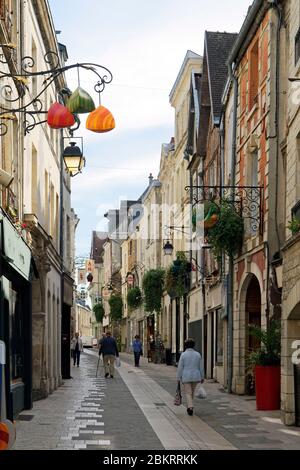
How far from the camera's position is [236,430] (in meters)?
14.8

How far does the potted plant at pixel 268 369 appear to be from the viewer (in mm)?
17906

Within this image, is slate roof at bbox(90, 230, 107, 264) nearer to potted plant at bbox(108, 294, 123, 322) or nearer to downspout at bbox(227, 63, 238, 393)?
potted plant at bbox(108, 294, 123, 322)

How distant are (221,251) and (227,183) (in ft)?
10.6

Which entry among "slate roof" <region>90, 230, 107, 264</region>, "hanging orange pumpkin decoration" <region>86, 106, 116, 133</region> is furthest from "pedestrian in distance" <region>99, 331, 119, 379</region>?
"slate roof" <region>90, 230, 107, 264</region>

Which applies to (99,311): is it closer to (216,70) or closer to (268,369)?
(216,70)

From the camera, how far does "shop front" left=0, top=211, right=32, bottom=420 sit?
1486 cm

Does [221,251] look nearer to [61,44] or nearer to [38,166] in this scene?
[38,166]

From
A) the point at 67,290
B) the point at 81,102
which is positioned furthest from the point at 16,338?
the point at 67,290

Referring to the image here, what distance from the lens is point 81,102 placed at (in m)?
11.4

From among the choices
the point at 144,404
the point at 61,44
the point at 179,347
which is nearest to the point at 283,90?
the point at 144,404

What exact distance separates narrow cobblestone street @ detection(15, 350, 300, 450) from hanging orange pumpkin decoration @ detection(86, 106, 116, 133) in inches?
162

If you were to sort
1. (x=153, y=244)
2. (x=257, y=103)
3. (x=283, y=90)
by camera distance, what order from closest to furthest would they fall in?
(x=283, y=90) → (x=257, y=103) → (x=153, y=244)

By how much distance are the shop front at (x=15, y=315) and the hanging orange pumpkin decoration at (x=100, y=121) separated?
10.0 feet
